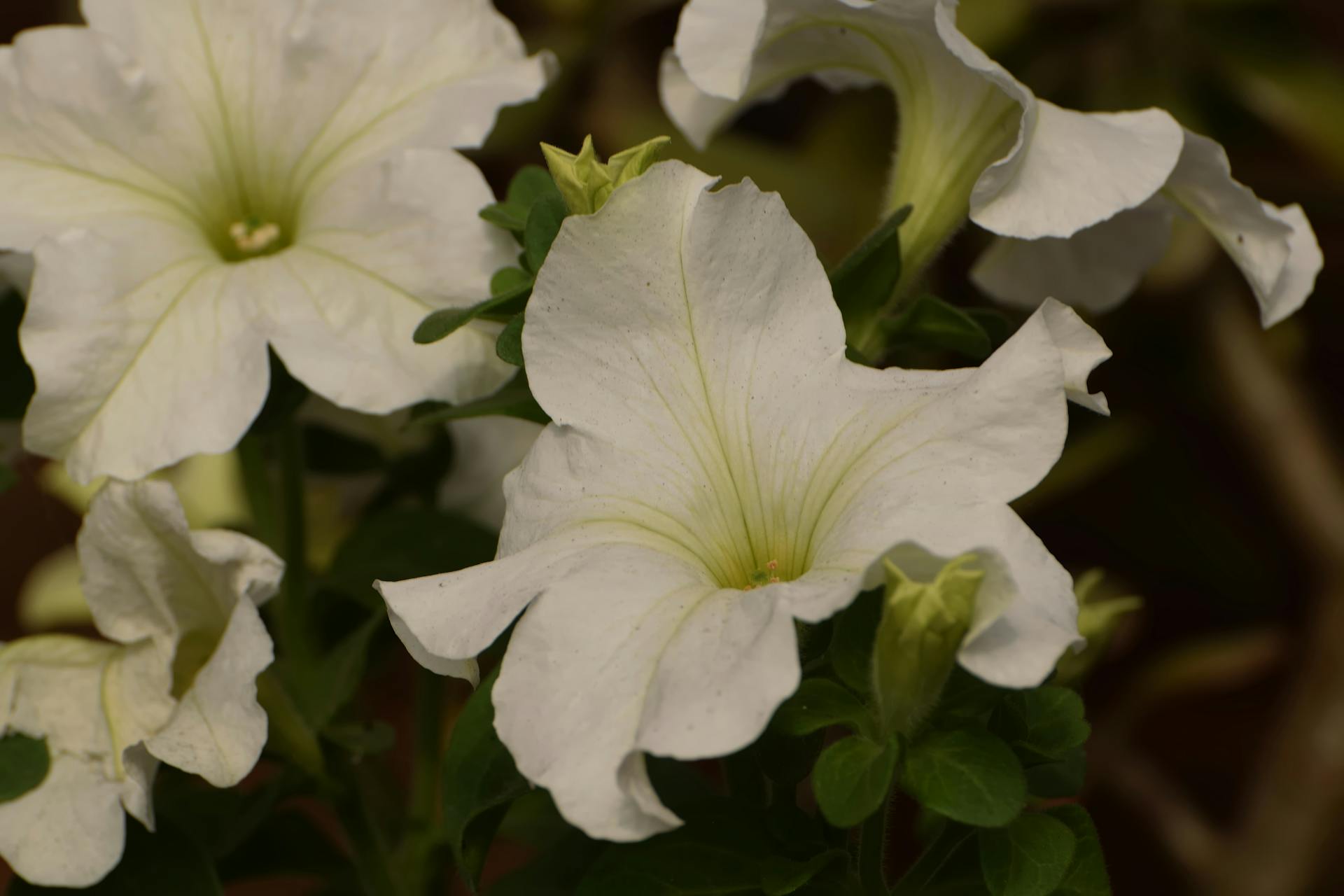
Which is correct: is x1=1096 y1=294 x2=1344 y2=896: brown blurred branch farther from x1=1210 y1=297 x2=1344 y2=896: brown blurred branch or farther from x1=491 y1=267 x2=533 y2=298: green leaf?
x1=491 y1=267 x2=533 y2=298: green leaf

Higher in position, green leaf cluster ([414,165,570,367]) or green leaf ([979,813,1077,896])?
green leaf cluster ([414,165,570,367])

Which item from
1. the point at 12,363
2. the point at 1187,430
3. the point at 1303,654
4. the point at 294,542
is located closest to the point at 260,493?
the point at 294,542

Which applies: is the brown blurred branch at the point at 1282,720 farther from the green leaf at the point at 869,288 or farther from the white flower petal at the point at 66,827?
the white flower petal at the point at 66,827

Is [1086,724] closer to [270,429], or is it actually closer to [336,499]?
[270,429]

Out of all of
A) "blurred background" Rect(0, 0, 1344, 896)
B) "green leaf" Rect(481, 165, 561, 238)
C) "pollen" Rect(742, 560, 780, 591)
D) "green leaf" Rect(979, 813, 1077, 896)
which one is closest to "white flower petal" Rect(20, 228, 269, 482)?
"green leaf" Rect(481, 165, 561, 238)

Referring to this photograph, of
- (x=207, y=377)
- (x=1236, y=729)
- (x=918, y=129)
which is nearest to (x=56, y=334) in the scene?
(x=207, y=377)

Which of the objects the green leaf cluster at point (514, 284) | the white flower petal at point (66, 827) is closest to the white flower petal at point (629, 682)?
the green leaf cluster at point (514, 284)
